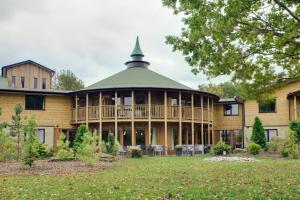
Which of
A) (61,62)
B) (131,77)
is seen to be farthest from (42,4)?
(61,62)

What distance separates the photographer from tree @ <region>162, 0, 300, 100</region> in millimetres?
7836

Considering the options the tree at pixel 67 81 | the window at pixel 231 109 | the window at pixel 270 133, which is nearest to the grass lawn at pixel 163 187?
the window at pixel 270 133

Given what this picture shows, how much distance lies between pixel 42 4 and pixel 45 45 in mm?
→ 23231

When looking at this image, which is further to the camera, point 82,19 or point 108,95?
point 108,95

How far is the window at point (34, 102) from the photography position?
29.3 metres

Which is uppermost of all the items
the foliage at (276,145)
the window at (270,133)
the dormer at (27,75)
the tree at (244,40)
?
the dormer at (27,75)

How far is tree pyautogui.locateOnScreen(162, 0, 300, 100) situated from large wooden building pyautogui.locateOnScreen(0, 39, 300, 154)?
17.6 meters

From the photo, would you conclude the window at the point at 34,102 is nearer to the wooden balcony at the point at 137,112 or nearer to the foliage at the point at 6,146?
the wooden balcony at the point at 137,112

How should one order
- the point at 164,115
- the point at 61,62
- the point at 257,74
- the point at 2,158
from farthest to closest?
the point at 61,62
the point at 164,115
the point at 2,158
the point at 257,74

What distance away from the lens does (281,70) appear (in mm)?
9781

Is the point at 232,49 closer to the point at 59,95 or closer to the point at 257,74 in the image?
the point at 257,74

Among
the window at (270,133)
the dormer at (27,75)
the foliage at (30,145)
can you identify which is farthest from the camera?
the dormer at (27,75)

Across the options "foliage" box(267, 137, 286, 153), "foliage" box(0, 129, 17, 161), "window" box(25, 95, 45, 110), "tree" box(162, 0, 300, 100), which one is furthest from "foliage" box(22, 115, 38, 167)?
"foliage" box(267, 137, 286, 153)

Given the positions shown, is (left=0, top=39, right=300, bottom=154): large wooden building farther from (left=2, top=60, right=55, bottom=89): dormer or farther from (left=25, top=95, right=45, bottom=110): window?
(left=2, top=60, right=55, bottom=89): dormer
